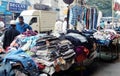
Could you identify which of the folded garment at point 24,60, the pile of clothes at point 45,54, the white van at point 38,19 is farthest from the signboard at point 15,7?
the folded garment at point 24,60

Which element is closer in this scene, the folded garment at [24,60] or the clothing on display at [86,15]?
the folded garment at [24,60]

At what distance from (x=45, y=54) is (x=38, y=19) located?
19.1 meters

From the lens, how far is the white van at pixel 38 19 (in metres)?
23.9

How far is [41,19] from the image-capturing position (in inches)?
995

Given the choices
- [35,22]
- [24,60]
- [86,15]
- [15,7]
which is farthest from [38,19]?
[24,60]

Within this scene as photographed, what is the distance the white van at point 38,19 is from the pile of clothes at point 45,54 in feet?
52.9

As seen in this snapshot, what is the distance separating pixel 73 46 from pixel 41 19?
59.6 ft

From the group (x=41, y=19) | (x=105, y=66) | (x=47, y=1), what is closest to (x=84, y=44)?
(x=105, y=66)

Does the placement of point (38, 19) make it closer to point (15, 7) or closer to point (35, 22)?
point (35, 22)

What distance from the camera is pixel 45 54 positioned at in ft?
19.4

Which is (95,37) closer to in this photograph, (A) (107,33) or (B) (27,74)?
(A) (107,33)

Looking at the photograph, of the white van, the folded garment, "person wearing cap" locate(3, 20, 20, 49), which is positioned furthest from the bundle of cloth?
the white van

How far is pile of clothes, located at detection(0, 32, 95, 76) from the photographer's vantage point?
5.29m

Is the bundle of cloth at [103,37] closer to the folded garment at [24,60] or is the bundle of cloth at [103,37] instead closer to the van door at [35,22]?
the folded garment at [24,60]
